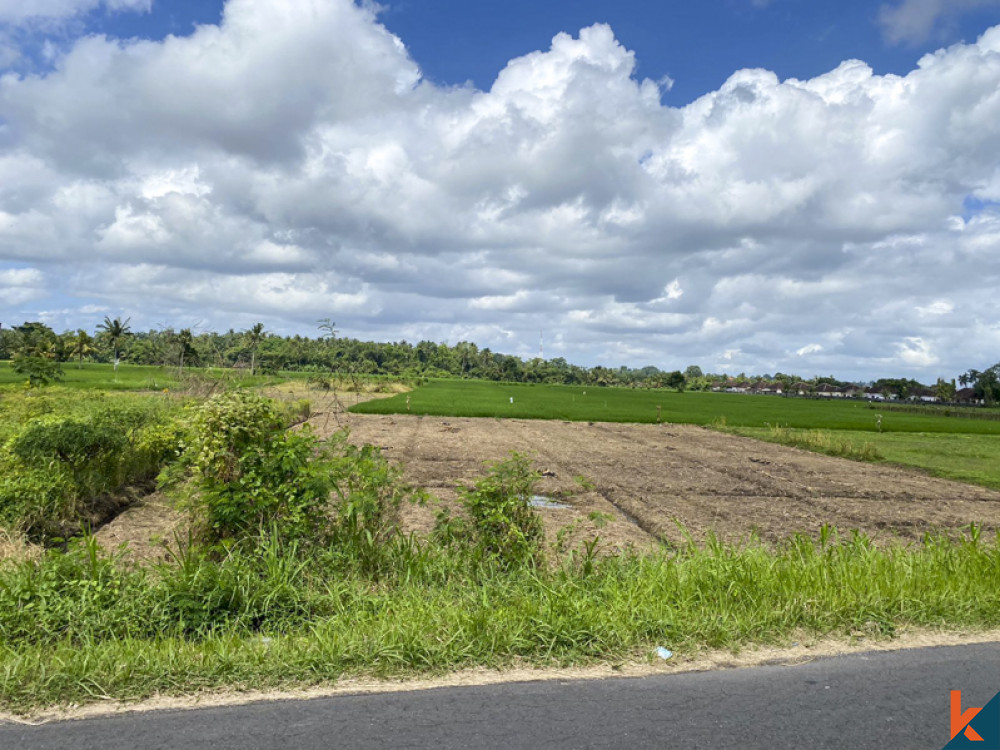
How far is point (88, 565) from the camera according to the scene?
16.4 feet

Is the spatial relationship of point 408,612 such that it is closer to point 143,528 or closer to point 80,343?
point 143,528

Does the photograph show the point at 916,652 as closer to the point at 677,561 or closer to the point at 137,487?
the point at 677,561

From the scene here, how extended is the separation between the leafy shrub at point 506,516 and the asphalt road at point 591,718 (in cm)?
232

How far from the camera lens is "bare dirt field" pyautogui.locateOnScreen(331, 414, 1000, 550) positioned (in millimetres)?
10750

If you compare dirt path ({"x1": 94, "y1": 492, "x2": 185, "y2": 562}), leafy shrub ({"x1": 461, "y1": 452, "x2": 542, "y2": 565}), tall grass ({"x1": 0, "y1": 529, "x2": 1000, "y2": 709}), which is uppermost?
leafy shrub ({"x1": 461, "y1": 452, "x2": 542, "y2": 565})

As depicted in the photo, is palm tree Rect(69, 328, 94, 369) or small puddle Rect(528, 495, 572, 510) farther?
palm tree Rect(69, 328, 94, 369)

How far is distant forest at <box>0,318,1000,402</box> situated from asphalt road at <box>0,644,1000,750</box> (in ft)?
16.1

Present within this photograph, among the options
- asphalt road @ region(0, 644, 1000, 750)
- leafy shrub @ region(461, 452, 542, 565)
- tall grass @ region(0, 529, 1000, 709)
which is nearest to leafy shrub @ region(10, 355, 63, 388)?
tall grass @ region(0, 529, 1000, 709)

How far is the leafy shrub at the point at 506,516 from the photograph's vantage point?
5906 millimetres

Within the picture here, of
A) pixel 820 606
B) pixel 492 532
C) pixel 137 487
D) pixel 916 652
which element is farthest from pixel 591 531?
pixel 137 487

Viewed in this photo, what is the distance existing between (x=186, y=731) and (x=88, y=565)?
2678 mm

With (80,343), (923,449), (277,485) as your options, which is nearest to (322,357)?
(277,485)

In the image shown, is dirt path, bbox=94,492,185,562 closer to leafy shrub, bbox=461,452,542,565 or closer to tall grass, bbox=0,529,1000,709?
tall grass, bbox=0,529,1000,709

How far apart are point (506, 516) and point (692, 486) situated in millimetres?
10307
